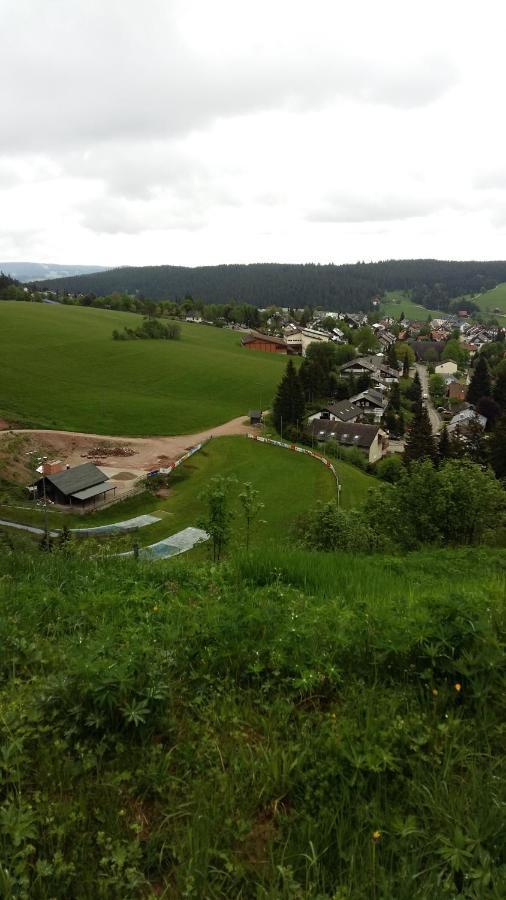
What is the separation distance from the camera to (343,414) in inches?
2520

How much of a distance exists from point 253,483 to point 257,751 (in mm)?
38981

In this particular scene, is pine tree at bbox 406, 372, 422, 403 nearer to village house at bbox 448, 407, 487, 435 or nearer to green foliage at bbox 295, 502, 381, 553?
village house at bbox 448, 407, 487, 435

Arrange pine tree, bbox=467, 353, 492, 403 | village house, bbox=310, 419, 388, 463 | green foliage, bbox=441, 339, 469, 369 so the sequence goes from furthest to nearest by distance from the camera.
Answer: green foliage, bbox=441, 339, 469, 369, pine tree, bbox=467, 353, 492, 403, village house, bbox=310, 419, 388, 463

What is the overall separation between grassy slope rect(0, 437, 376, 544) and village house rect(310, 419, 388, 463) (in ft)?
20.8

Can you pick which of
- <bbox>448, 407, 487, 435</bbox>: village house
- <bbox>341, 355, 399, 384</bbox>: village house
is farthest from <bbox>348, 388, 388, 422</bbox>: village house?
<bbox>341, 355, 399, 384</bbox>: village house

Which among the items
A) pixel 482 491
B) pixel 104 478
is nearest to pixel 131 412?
pixel 104 478

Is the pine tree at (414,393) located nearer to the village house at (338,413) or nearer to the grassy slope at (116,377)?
the village house at (338,413)

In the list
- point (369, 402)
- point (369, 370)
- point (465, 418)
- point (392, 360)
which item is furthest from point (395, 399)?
point (392, 360)

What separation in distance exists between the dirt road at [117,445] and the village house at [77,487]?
5.96 meters

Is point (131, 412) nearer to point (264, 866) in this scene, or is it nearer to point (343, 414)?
point (343, 414)

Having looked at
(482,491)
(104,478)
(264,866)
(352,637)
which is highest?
(352,637)

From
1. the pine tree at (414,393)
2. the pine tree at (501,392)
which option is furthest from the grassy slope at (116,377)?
the pine tree at (501,392)

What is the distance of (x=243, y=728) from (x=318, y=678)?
2.23ft

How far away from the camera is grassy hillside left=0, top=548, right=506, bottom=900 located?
108 inches
